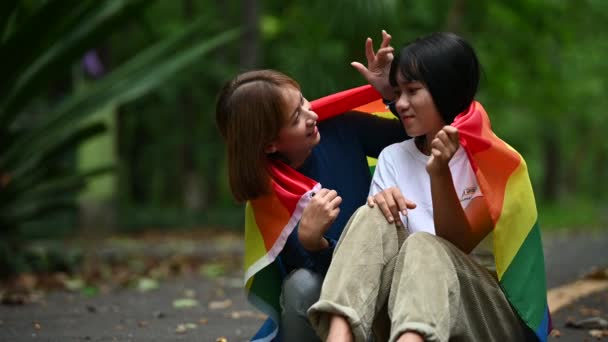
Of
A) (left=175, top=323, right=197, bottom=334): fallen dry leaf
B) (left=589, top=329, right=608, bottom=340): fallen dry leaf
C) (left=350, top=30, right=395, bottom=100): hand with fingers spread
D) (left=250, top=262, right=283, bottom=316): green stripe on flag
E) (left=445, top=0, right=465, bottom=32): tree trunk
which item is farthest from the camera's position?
(left=445, top=0, right=465, bottom=32): tree trunk

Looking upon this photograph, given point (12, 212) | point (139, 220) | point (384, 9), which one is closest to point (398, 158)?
point (12, 212)

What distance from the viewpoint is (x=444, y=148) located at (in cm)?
290

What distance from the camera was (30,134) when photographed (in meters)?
7.57

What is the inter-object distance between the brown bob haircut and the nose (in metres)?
0.37

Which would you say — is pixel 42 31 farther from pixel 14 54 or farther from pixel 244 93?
pixel 244 93

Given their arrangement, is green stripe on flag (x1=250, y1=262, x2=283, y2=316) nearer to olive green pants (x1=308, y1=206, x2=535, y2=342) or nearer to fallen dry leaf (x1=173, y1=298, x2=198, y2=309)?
olive green pants (x1=308, y1=206, x2=535, y2=342)

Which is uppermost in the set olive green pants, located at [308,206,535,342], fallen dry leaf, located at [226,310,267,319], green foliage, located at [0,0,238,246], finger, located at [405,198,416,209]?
green foliage, located at [0,0,238,246]

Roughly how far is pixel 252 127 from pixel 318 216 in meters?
0.37

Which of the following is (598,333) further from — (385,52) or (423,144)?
(385,52)

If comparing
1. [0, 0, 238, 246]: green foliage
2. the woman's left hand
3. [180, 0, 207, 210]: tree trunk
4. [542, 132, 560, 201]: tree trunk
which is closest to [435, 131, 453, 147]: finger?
the woman's left hand

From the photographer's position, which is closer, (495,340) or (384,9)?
(495,340)

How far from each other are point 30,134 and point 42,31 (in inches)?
33.5

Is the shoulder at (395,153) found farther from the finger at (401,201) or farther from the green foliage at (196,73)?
the green foliage at (196,73)

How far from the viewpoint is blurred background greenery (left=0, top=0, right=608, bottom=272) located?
24.5ft
